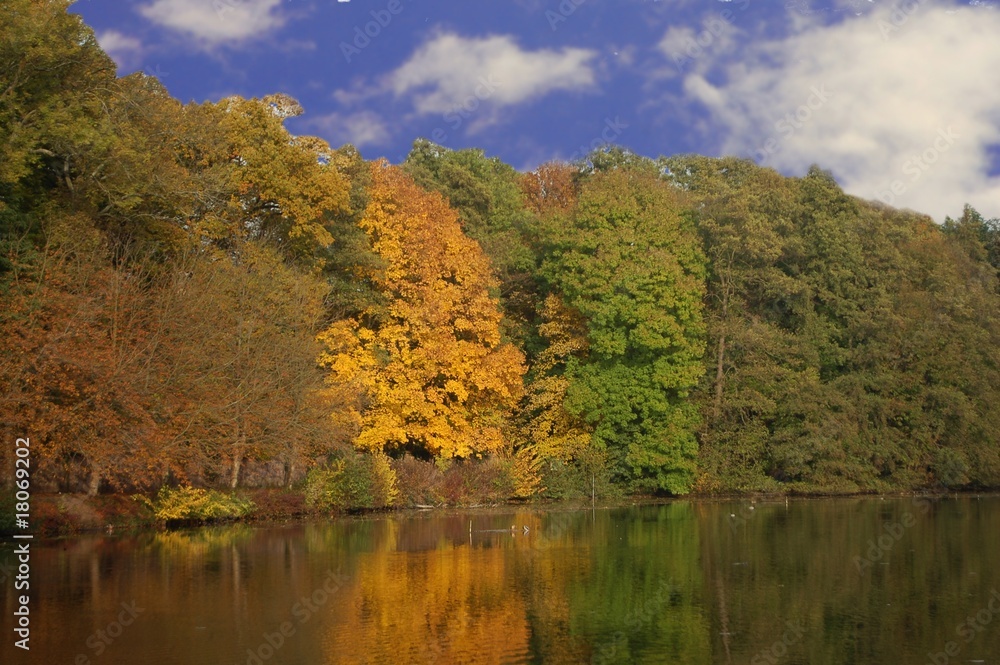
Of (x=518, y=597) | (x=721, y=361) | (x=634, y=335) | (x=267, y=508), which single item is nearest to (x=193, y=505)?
(x=267, y=508)

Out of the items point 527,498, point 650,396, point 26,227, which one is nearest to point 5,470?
point 26,227

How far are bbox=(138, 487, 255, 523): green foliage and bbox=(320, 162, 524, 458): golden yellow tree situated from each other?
6892mm

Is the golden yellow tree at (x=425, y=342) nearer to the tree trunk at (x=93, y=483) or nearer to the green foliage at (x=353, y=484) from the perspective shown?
the green foliage at (x=353, y=484)

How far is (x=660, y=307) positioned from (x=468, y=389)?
32.8 feet

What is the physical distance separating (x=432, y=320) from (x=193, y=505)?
44.0 ft

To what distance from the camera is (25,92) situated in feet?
89.9

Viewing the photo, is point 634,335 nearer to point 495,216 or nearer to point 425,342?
point 425,342

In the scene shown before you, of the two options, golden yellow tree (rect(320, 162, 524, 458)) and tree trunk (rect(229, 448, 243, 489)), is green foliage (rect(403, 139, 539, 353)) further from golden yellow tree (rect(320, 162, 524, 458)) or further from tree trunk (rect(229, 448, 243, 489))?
tree trunk (rect(229, 448, 243, 489))

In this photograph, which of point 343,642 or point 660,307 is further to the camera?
point 660,307

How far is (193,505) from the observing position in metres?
32.4

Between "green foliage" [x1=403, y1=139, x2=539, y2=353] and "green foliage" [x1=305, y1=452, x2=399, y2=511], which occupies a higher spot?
"green foliage" [x1=403, y1=139, x2=539, y2=353]

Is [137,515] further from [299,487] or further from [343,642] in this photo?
[343,642]

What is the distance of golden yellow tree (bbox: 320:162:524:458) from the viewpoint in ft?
132

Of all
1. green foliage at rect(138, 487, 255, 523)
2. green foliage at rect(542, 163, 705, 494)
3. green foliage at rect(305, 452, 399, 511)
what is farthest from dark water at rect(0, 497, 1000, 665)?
green foliage at rect(542, 163, 705, 494)
